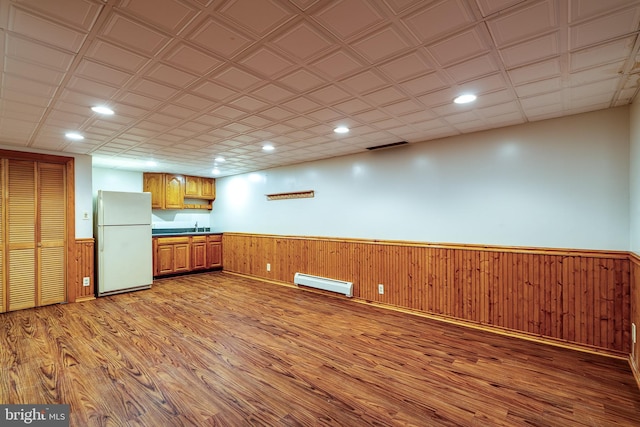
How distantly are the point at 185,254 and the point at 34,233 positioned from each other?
2585 mm

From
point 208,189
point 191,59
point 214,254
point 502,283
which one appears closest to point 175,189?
point 208,189

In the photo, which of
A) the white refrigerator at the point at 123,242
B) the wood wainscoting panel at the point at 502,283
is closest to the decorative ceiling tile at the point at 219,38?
the wood wainscoting panel at the point at 502,283

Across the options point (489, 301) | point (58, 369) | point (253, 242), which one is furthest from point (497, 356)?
point (253, 242)

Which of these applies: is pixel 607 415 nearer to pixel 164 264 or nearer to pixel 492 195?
pixel 492 195

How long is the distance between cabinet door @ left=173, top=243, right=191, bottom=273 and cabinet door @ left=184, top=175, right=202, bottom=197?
127cm

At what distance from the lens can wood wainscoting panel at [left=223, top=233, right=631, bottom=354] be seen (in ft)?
8.92

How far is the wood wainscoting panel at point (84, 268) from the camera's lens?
455cm

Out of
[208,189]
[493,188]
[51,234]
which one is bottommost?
[51,234]

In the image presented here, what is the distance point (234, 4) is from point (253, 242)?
17.1 feet

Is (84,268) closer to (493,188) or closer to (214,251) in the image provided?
(214,251)

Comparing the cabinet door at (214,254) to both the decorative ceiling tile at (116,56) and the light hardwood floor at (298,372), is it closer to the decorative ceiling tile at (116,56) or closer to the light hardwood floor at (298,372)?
the light hardwood floor at (298,372)

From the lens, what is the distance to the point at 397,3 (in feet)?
4.57

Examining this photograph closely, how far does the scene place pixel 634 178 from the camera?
2.52m

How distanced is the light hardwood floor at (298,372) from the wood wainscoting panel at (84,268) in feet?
2.41
